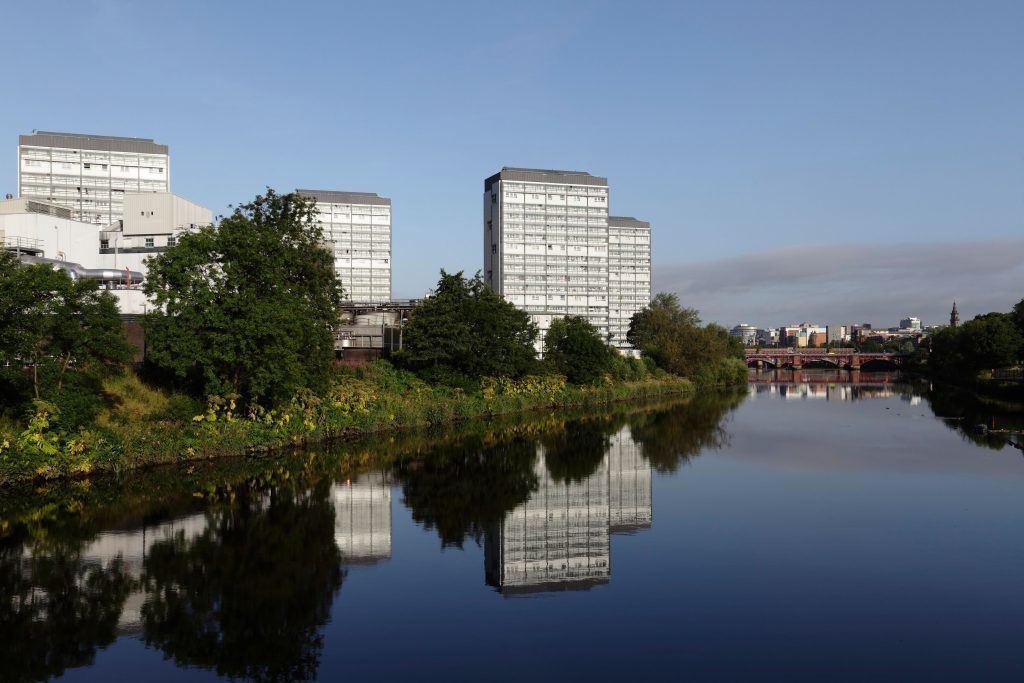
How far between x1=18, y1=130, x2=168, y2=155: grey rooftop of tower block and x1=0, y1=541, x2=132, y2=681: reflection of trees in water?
10345 cm

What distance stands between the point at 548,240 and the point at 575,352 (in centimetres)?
7437

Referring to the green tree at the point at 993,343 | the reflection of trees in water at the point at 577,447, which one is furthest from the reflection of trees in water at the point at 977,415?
the reflection of trees in water at the point at 577,447

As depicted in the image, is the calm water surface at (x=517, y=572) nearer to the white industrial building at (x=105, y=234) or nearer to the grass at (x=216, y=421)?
the grass at (x=216, y=421)

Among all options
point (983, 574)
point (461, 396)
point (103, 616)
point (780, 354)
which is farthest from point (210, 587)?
point (780, 354)

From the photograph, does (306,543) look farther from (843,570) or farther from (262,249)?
(262,249)

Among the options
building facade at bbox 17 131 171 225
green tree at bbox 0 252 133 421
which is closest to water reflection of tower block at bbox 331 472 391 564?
green tree at bbox 0 252 133 421

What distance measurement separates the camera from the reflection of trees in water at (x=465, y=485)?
2284 centimetres

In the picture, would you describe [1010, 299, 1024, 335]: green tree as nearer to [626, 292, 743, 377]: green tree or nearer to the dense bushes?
the dense bushes

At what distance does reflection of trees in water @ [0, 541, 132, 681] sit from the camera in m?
12.8

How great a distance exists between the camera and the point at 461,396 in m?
51.7

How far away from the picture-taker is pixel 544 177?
14012 centimetres

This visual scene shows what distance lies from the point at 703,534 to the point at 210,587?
42.2 feet

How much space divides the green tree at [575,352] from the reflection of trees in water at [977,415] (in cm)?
2746

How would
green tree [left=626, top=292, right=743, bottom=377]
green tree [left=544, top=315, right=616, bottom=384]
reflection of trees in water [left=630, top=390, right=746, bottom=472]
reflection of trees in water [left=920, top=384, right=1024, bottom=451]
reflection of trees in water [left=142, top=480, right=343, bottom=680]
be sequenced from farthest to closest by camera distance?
green tree [left=626, top=292, right=743, bottom=377] < green tree [left=544, top=315, right=616, bottom=384] < reflection of trees in water [left=920, top=384, right=1024, bottom=451] < reflection of trees in water [left=630, top=390, right=746, bottom=472] < reflection of trees in water [left=142, top=480, right=343, bottom=680]
